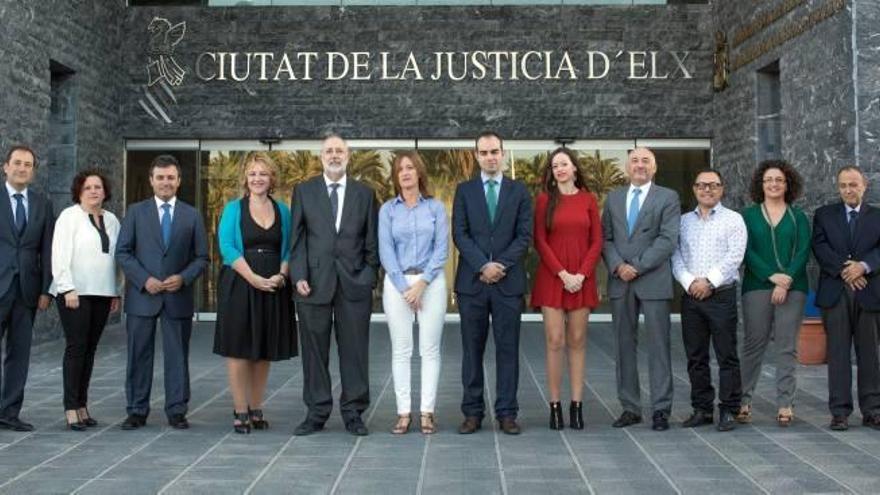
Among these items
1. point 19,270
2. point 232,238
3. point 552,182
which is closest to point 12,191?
point 19,270

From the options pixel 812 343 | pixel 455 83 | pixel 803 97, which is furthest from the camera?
pixel 455 83

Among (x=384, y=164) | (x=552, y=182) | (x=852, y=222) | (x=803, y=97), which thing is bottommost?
(x=852, y=222)

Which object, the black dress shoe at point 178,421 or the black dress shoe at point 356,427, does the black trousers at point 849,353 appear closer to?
the black dress shoe at point 356,427

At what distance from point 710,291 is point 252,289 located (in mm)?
2853

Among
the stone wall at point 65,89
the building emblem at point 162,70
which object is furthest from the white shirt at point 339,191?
the building emblem at point 162,70

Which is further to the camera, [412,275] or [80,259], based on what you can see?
[80,259]

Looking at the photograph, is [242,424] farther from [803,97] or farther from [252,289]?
[803,97]

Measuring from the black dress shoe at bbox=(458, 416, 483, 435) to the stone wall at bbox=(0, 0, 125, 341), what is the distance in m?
7.01

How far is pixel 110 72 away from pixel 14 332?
856cm

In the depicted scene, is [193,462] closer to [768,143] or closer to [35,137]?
[35,137]

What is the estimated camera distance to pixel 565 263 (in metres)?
5.90

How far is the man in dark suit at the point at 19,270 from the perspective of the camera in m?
5.92

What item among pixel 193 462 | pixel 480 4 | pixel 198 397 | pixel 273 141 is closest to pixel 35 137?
pixel 273 141

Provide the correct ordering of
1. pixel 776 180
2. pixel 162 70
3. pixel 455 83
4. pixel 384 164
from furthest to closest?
pixel 384 164 → pixel 162 70 → pixel 455 83 → pixel 776 180
